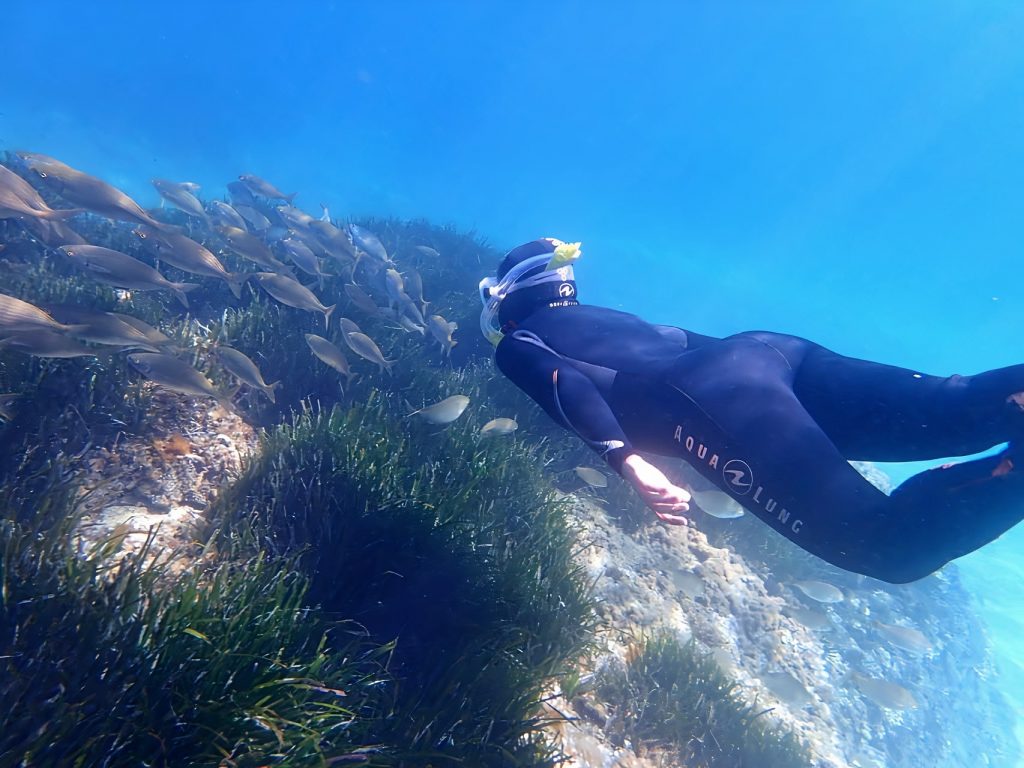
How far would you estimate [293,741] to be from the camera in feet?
7.80

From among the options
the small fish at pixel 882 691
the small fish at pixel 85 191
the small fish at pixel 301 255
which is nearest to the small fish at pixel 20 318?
the small fish at pixel 85 191

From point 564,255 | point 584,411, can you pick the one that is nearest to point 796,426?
point 584,411

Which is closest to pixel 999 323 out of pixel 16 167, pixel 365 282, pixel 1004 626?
pixel 1004 626

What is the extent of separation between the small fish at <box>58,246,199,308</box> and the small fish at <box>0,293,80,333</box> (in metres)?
1.50

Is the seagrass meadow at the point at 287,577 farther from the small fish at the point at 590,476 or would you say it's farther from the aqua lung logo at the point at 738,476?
the aqua lung logo at the point at 738,476

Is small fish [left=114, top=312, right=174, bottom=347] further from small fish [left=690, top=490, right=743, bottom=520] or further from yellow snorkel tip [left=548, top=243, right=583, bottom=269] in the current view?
small fish [left=690, top=490, right=743, bottom=520]

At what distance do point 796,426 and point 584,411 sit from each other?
1.25 m

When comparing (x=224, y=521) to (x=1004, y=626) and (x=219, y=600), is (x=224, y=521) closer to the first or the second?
(x=219, y=600)

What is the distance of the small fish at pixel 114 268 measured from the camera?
538cm

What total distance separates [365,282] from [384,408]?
5261mm

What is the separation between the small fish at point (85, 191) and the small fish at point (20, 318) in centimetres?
314

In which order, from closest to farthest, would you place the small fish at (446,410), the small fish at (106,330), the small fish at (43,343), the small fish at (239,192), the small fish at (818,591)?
the small fish at (43,343) → the small fish at (106,330) → the small fish at (446,410) → the small fish at (818,591) → the small fish at (239,192)

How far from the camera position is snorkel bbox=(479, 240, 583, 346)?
179 inches

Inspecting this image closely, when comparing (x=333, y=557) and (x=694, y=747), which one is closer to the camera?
(x=333, y=557)
